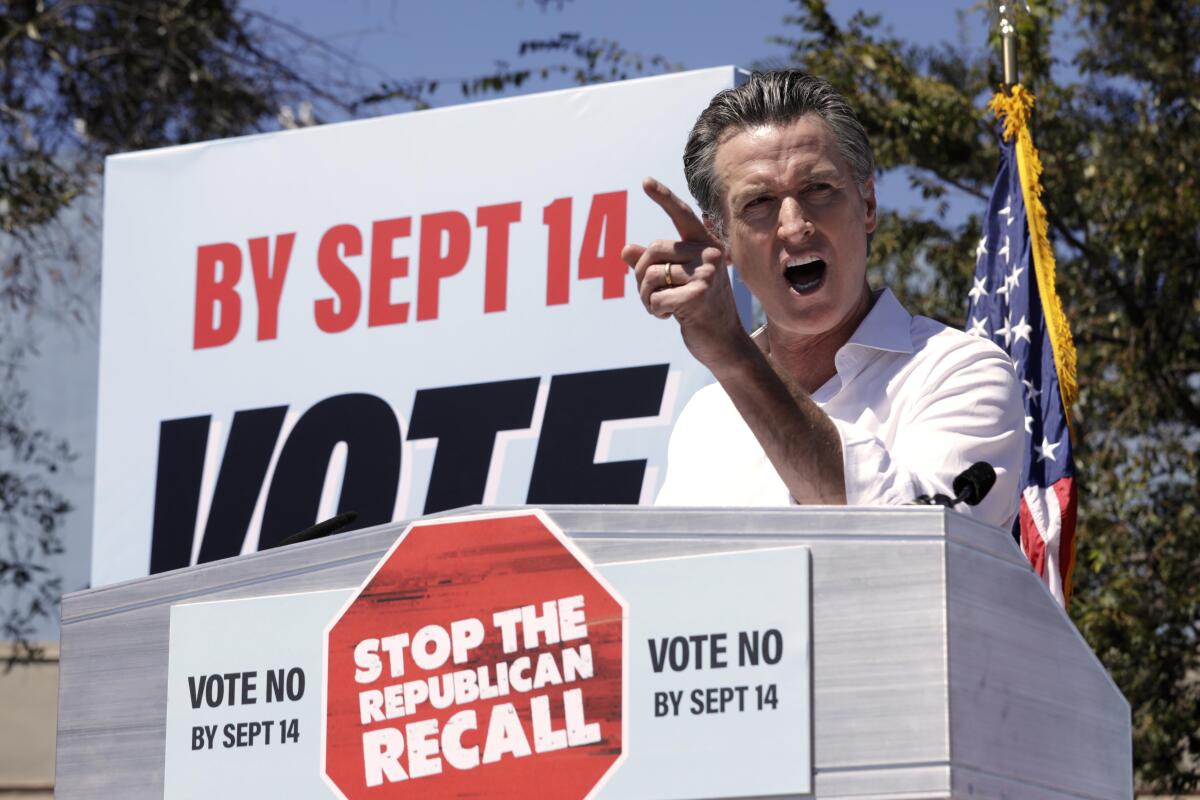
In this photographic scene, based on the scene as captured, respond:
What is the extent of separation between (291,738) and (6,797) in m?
13.5

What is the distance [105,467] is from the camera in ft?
15.5

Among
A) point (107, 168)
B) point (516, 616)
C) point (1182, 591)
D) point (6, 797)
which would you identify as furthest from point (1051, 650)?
point (6, 797)

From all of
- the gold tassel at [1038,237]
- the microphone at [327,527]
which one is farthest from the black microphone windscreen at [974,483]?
the gold tassel at [1038,237]

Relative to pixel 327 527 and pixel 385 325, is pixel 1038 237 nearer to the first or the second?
pixel 385 325

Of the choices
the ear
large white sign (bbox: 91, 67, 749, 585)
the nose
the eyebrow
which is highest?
large white sign (bbox: 91, 67, 749, 585)

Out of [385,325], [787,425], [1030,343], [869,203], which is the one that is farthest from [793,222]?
[1030,343]

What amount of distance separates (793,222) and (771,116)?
16 centimetres

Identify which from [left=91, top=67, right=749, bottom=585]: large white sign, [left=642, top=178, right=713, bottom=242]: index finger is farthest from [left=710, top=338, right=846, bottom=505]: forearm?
[left=91, top=67, right=749, bottom=585]: large white sign

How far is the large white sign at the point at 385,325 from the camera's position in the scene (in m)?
4.16

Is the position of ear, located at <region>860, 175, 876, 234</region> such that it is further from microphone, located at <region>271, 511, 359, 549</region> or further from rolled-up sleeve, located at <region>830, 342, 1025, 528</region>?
microphone, located at <region>271, 511, 359, 549</region>

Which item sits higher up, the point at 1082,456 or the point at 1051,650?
the point at 1082,456

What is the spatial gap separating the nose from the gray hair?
12 centimetres

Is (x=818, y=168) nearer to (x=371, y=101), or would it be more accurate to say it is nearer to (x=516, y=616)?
(x=516, y=616)

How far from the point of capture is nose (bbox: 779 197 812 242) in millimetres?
2275
